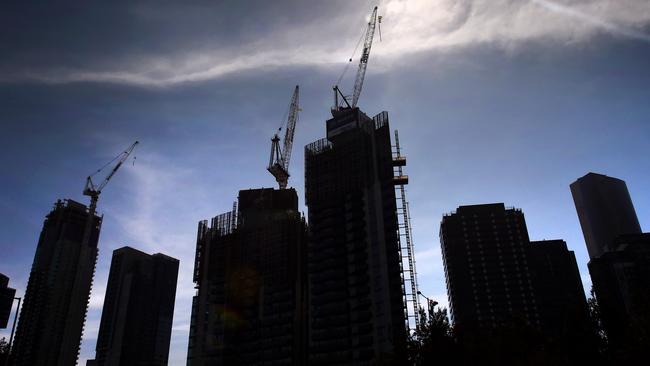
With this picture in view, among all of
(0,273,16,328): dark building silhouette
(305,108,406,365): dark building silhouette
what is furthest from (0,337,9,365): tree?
(305,108,406,365): dark building silhouette

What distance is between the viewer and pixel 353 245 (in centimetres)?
17038

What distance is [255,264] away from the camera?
194 metres

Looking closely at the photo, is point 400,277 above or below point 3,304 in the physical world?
above

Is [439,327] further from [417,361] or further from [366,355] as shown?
[366,355]

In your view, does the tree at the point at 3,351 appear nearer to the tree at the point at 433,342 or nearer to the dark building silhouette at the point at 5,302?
the dark building silhouette at the point at 5,302

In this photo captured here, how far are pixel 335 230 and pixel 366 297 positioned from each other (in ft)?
94.0

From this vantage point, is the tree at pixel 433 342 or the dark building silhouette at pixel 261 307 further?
the dark building silhouette at pixel 261 307

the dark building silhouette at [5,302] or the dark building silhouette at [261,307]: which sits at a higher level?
the dark building silhouette at [261,307]

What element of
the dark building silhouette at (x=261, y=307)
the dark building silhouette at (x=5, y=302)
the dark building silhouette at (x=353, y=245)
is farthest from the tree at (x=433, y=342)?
the dark building silhouette at (x=261, y=307)

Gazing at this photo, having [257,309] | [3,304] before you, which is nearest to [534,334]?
[3,304]

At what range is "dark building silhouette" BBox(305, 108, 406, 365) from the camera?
155 metres

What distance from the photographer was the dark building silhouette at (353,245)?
507 feet

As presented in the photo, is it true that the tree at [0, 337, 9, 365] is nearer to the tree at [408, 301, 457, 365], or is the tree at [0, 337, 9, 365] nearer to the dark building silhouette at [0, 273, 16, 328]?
the dark building silhouette at [0, 273, 16, 328]

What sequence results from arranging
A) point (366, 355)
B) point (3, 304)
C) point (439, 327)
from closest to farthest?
point (439, 327), point (3, 304), point (366, 355)
